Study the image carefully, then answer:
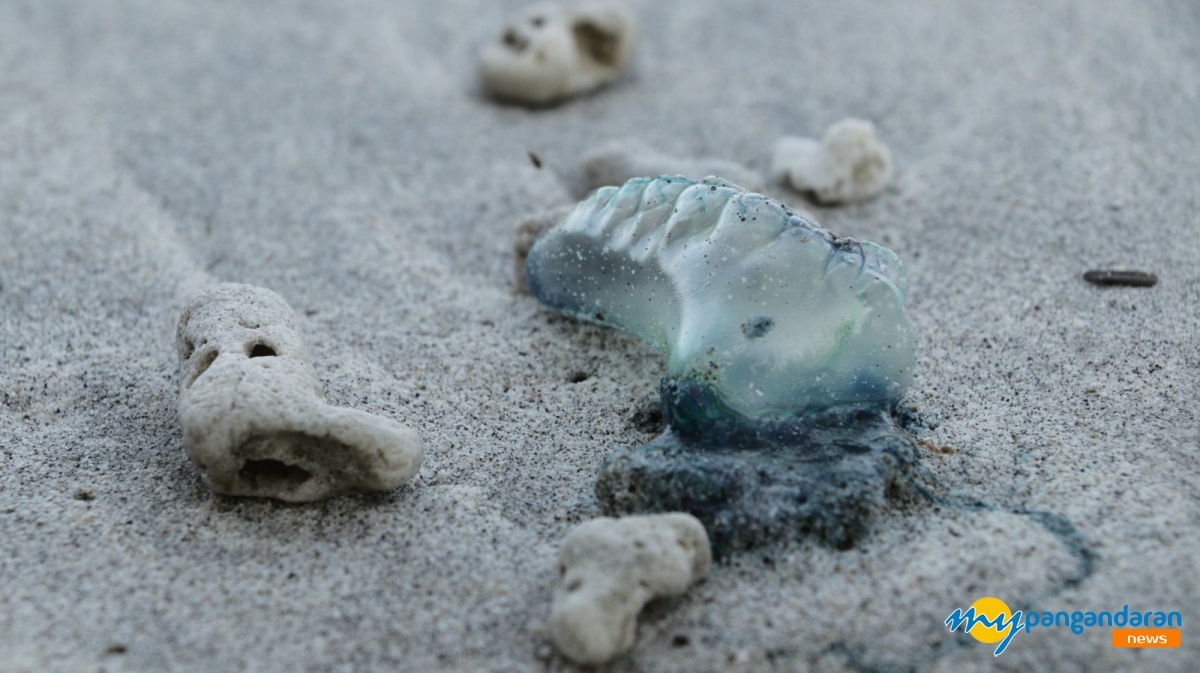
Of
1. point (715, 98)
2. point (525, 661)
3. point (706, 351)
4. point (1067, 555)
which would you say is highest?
point (715, 98)

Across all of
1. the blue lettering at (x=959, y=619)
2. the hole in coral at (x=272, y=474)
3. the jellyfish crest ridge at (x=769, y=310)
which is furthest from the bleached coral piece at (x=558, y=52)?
the blue lettering at (x=959, y=619)

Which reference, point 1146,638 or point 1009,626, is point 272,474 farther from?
point 1146,638

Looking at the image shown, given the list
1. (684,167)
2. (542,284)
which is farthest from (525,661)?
(684,167)

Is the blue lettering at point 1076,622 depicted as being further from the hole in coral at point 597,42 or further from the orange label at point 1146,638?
the hole in coral at point 597,42

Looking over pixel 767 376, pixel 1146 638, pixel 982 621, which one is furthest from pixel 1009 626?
pixel 767 376

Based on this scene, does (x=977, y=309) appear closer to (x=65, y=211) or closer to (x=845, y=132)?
(x=845, y=132)

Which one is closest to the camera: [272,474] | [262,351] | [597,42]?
[272,474]
